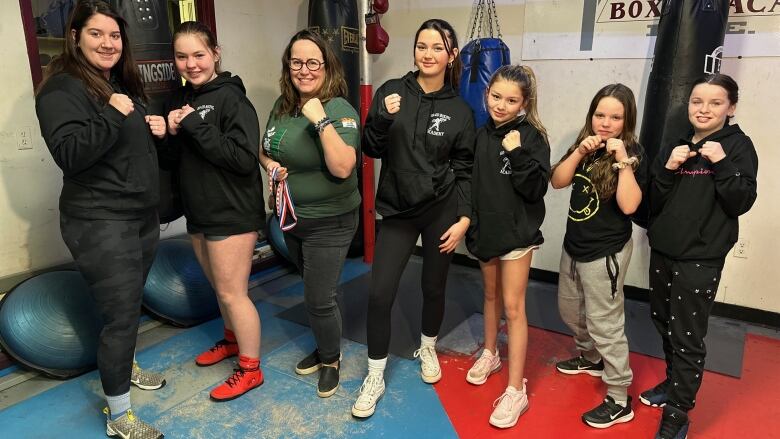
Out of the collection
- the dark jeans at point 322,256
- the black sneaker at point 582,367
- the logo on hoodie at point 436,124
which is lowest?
the black sneaker at point 582,367

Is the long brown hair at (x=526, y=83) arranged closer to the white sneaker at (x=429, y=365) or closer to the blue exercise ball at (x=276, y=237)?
the white sneaker at (x=429, y=365)

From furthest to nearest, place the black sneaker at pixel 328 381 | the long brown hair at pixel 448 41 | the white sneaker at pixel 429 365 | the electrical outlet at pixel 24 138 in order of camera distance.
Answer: the electrical outlet at pixel 24 138
the white sneaker at pixel 429 365
the black sneaker at pixel 328 381
the long brown hair at pixel 448 41

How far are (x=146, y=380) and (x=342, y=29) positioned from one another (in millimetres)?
2608

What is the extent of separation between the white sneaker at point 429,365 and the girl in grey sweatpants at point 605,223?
2.26 feet

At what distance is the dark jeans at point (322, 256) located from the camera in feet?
7.64

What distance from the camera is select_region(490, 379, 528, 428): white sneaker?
90.6 inches

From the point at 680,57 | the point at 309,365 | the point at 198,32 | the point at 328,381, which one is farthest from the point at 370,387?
the point at 680,57

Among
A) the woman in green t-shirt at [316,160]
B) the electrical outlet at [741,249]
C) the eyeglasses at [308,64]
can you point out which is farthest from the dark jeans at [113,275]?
the electrical outlet at [741,249]

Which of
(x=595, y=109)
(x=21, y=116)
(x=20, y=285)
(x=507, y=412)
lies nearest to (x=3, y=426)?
(x=20, y=285)

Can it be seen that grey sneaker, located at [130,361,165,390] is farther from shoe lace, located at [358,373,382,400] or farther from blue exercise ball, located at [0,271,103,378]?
shoe lace, located at [358,373,382,400]

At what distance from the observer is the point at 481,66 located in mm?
3318

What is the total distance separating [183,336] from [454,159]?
1922 mm

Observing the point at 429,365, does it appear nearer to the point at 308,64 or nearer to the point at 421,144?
the point at 421,144

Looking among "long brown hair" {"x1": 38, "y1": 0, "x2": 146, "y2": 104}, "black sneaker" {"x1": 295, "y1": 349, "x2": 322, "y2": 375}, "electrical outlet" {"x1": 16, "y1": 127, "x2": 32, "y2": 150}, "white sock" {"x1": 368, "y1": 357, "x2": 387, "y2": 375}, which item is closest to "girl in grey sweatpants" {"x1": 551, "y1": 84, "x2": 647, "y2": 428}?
"white sock" {"x1": 368, "y1": 357, "x2": 387, "y2": 375}
